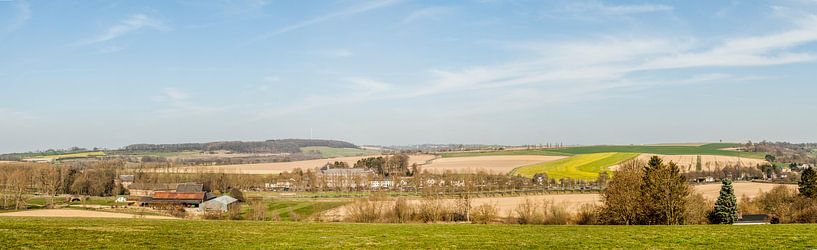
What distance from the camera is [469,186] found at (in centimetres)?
10175

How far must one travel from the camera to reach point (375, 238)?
72.2 ft

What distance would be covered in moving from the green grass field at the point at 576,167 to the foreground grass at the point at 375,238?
84.7 meters

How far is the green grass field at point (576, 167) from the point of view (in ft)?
359

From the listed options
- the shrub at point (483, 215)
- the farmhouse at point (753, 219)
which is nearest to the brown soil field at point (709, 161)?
the farmhouse at point (753, 219)

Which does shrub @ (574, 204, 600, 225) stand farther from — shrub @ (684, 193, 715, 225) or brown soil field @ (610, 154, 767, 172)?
brown soil field @ (610, 154, 767, 172)

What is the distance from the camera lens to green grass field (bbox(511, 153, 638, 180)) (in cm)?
10956

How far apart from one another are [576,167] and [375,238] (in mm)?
104425

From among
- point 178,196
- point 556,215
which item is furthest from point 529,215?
point 178,196

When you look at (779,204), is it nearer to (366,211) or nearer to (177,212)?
(366,211)

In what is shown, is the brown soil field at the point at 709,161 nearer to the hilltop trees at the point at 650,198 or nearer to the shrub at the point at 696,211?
the shrub at the point at 696,211

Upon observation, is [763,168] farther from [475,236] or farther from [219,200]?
[475,236]

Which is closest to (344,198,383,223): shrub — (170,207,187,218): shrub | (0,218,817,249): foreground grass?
(170,207,187,218): shrub

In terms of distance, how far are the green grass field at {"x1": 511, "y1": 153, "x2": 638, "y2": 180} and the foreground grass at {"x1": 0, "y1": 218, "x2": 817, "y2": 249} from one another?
8474 cm

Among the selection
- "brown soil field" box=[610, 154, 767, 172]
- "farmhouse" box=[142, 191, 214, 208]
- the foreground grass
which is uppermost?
"brown soil field" box=[610, 154, 767, 172]
